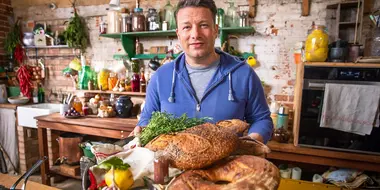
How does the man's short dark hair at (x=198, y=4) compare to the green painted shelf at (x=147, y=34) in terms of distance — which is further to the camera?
the green painted shelf at (x=147, y=34)

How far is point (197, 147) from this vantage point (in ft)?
2.47

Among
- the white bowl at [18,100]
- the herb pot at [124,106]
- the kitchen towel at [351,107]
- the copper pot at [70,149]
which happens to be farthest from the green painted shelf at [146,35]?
the white bowl at [18,100]

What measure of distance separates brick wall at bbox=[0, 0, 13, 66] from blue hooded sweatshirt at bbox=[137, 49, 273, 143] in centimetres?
376

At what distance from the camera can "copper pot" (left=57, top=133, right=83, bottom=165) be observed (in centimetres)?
277

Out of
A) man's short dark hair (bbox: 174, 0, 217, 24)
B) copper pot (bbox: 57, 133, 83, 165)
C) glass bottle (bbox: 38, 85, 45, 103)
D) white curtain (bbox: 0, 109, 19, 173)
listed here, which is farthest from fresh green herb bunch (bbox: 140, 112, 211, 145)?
glass bottle (bbox: 38, 85, 45, 103)

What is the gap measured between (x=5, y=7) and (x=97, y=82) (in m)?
2.12

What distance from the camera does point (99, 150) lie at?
2.59 ft

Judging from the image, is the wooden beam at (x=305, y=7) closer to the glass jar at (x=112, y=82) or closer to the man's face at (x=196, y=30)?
the man's face at (x=196, y=30)

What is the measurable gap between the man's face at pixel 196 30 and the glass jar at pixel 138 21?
1.83 meters

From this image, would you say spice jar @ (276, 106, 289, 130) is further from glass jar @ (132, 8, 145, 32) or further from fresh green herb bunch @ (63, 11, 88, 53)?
fresh green herb bunch @ (63, 11, 88, 53)

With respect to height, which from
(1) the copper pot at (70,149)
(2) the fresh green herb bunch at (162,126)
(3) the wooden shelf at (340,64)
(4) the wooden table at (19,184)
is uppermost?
(3) the wooden shelf at (340,64)

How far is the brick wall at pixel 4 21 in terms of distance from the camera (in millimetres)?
3737

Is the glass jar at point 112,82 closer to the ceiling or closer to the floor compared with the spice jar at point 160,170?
closer to the ceiling

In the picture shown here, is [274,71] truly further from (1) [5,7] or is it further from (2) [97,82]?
(1) [5,7]
